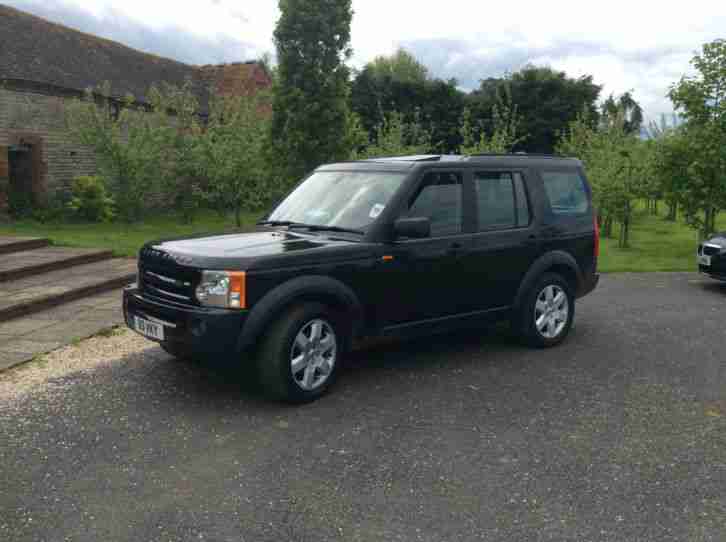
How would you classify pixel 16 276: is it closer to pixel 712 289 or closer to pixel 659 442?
pixel 659 442

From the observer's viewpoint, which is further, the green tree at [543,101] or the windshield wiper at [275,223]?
the green tree at [543,101]

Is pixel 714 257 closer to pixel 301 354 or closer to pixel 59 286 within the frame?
pixel 301 354

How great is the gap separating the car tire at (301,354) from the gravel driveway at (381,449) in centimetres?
18

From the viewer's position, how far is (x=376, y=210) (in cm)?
605

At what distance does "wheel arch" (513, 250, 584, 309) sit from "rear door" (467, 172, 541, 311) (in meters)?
0.06

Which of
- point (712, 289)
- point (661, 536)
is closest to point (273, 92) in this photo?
point (712, 289)

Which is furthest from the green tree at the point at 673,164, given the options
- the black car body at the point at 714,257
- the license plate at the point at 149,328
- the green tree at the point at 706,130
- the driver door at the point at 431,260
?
the license plate at the point at 149,328

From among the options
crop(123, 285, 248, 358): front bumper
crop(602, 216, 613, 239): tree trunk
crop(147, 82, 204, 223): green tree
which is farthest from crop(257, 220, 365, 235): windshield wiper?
crop(602, 216, 613, 239): tree trunk

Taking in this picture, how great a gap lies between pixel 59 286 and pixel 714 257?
399 inches

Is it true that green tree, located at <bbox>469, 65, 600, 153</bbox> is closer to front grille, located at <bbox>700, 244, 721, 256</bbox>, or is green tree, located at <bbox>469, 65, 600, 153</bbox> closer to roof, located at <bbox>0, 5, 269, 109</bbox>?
roof, located at <bbox>0, 5, 269, 109</bbox>

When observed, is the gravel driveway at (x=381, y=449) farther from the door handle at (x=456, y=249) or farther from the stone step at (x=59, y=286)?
the stone step at (x=59, y=286)

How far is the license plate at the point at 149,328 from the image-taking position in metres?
5.45

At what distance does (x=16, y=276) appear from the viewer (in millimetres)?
10281

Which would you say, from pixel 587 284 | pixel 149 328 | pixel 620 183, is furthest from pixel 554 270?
pixel 620 183
